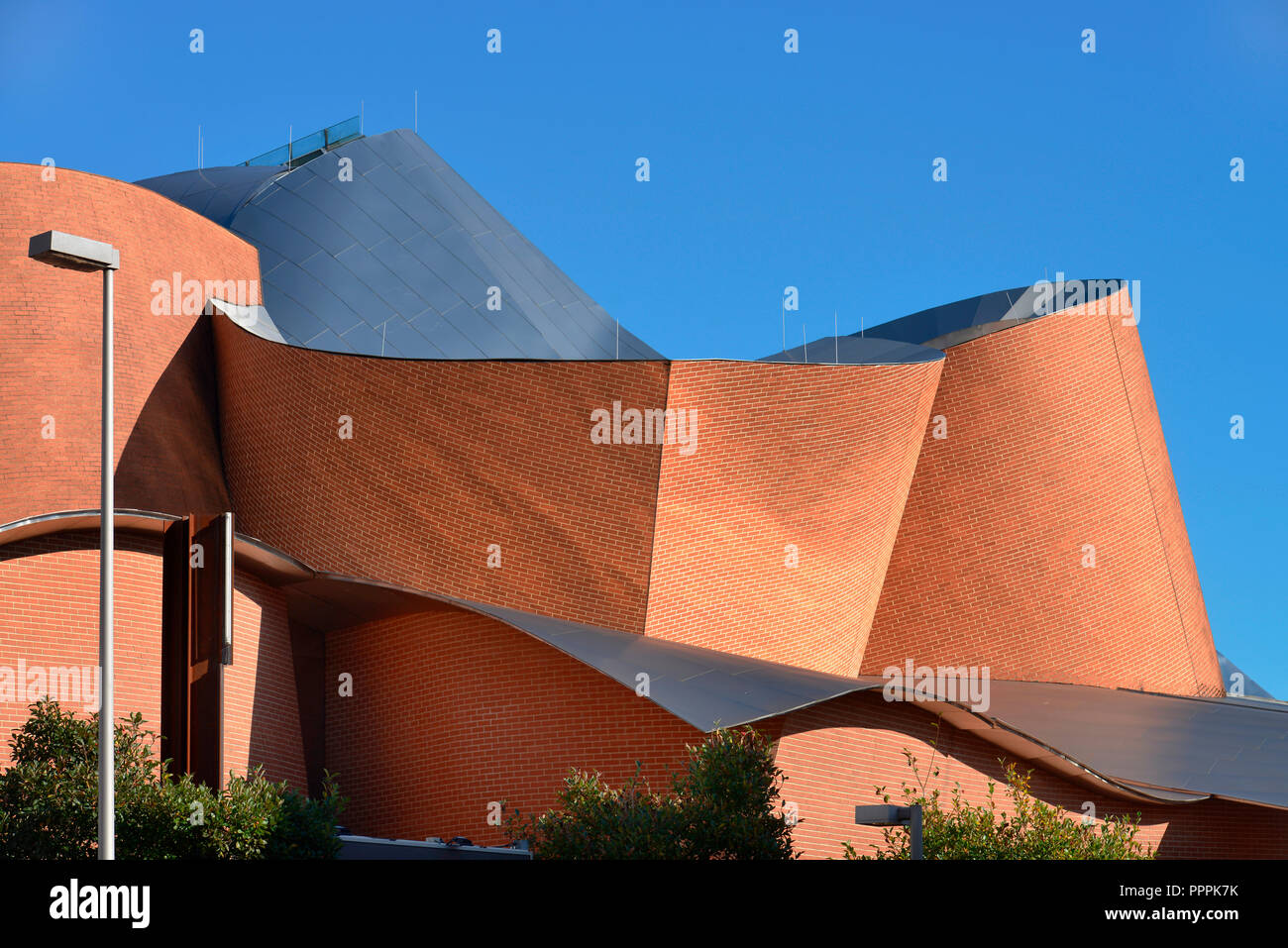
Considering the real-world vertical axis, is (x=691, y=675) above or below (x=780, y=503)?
below

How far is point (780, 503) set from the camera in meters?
23.0

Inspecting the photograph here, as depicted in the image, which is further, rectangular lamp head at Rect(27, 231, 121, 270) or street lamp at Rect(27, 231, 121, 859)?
rectangular lamp head at Rect(27, 231, 121, 270)

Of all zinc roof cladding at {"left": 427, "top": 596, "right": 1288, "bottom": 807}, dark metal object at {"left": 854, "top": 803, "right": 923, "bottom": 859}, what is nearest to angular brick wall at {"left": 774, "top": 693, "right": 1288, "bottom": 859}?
zinc roof cladding at {"left": 427, "top": 596, "right": 1288, "bottom": 807}

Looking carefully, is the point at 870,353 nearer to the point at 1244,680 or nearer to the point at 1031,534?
the point at 1031,534

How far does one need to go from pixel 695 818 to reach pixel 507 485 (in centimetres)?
787

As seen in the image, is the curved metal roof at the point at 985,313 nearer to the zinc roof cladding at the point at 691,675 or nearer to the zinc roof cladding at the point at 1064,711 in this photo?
the zinc roof cladding at the point at 1064,711

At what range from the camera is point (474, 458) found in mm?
21375

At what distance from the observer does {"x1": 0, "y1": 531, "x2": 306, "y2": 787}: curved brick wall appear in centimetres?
1694

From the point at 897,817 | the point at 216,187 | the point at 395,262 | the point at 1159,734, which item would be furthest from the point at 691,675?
the point at 216,187

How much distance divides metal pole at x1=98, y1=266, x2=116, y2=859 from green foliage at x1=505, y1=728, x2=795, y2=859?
216 inches

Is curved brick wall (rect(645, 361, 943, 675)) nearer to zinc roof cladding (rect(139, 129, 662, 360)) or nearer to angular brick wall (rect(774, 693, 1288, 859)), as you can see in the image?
angular brick wall (rect(774, 693, 1288, 859))
